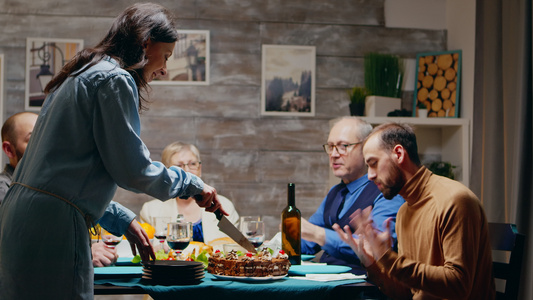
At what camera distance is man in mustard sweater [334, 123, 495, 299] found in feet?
5.90

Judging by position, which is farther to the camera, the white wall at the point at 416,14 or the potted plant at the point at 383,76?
the white wall at the point at 416,14

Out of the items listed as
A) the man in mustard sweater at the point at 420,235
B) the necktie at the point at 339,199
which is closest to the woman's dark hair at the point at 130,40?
the man in mustard sweater at the point at 420,235

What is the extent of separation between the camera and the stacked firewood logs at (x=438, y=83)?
165 inches

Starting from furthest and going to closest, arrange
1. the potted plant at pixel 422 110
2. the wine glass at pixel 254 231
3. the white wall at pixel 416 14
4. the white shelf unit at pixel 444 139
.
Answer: the white wall at pixel 416 14 → the potted plant at pixel 422 110 → the white shelf unit at pixel 444 139 → the wine glass at pixel 254 231

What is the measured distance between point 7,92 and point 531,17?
3267 mm

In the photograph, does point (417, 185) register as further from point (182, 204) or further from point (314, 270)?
point (182, 204)

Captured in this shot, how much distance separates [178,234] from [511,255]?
1.16 metres

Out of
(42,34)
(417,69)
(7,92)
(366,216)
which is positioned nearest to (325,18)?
(417,69)

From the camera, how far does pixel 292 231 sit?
2.44 meters

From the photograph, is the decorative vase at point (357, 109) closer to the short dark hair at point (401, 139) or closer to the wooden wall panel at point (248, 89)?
the wooden wall panel at point (248, 89)

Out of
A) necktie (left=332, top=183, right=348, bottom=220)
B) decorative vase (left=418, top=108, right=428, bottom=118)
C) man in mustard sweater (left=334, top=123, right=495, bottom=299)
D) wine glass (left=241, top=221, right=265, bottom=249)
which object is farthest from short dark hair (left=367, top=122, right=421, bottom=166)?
decorative vase (left=418, top=108, right=428, bottom=118)

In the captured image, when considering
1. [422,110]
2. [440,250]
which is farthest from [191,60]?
[440,250]

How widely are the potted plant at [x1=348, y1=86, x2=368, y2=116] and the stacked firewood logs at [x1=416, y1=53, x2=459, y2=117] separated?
0.44 metres

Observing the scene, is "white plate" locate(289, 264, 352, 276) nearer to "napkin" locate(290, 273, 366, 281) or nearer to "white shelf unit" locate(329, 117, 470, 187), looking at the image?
"napkin" locate(290, 273, 366, 281)
